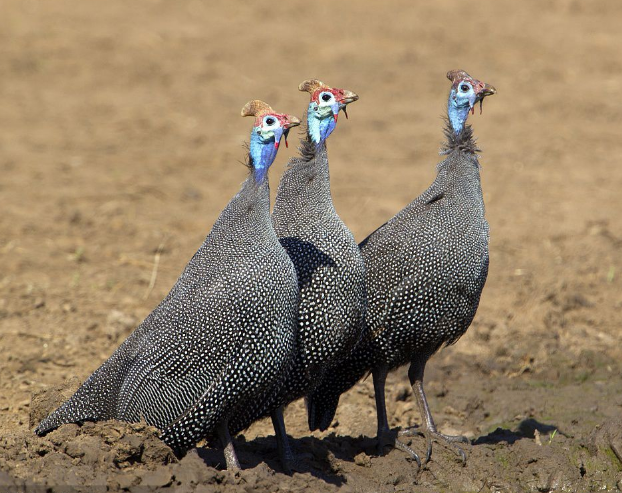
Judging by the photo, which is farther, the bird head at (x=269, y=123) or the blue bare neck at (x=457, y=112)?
the blue bare neck at (x=457, y=112)

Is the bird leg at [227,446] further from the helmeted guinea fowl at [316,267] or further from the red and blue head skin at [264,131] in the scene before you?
the red and blue head skin at [264,131]

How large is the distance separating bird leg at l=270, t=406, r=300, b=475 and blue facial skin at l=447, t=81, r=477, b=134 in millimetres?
1959

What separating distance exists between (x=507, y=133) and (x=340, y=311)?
7.53m

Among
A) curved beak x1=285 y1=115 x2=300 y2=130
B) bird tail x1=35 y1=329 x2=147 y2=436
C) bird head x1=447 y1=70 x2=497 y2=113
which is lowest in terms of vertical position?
bird tail x1=35 y1=329 x2=147 y2=436

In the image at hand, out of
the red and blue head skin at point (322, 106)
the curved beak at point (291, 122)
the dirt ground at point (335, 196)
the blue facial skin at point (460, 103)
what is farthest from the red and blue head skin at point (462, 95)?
the dirt ground at point (335, 196)

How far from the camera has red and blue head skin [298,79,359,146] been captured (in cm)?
509

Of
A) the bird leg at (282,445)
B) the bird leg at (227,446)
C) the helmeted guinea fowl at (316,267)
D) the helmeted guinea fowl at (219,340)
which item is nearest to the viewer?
the helmeted guinea fowl at (219,340)

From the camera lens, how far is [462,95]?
564 cm

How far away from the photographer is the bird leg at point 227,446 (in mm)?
4566

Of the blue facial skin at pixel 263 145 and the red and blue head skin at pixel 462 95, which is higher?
the red and blue head skin at pixel 462 95

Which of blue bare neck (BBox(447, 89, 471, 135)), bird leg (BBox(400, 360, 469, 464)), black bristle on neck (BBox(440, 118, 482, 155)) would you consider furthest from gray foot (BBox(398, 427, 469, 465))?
blue bare neck (BBox(447, 89, 471, 135))

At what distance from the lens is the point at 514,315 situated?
24.7 feet

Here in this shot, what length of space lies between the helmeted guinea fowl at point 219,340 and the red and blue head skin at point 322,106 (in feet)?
1.71

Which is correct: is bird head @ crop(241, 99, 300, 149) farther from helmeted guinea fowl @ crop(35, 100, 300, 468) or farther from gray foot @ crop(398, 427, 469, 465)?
gray foot @ crop(398, 427, 469, 465)
